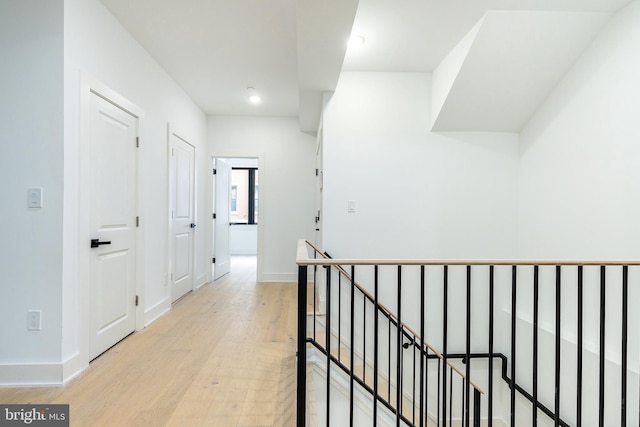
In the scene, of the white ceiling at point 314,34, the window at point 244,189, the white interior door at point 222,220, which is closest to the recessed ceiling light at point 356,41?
→ the white ceiling at point 314,34

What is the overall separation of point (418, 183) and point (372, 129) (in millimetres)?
687

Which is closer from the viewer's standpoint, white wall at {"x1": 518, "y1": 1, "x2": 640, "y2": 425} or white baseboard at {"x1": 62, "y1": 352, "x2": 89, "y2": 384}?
white baseboard at {"x1": 62, "y1": 352, "x2": 89, "y2": 384}

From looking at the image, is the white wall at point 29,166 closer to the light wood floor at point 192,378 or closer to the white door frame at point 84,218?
the white door frame at point 84,218

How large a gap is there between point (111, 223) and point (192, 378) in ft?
4.32

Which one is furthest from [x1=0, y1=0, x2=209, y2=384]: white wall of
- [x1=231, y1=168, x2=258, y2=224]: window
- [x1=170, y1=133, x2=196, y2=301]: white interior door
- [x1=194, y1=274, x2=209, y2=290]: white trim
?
[x1=231, y1=168, x2=258, y2=224]: window

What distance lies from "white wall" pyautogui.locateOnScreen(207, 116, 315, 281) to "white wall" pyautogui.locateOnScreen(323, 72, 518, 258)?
1911 millimetres

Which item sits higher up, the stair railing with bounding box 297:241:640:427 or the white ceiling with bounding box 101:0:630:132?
the white ceiling with bounding box 101:0:630:132

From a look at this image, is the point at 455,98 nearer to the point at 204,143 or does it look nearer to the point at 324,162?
the point at 324,162

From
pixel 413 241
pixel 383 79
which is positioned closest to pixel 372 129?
pixel 383 79

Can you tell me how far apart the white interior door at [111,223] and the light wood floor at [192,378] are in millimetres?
232

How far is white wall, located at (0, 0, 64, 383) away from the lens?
205 cm

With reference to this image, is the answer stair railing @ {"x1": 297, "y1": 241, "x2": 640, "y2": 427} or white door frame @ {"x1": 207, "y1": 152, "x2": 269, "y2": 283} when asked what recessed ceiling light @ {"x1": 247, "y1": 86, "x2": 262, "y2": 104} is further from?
stair railing @ {"x1": 297, "y1": 241, "x2": 640, "y2": 427}

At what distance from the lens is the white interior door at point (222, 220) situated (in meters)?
5.43

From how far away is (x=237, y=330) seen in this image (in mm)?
3109
